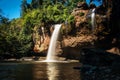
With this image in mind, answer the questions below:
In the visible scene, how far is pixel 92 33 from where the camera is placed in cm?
4778

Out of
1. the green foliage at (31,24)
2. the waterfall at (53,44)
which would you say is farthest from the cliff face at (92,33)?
the green foliage at (31,24)

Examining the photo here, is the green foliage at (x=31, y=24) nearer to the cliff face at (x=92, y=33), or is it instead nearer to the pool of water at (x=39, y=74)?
the cliff face at (x=92, y=33)

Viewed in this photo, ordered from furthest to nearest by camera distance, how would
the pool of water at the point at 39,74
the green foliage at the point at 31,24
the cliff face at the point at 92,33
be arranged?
1. the green foliage at the point at 31,24
2. the cliff face at the point at 92,33
3. the pool of water at the point at 39,74

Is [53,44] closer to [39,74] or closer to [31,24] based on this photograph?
[31,24]

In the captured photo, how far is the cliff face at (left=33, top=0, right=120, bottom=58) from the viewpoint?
4588 centimetres

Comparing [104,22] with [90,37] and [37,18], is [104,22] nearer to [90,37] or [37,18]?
[90,37]

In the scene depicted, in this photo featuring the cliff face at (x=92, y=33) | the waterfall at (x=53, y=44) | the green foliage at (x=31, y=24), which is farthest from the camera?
the green foliage at (x=31, y=24)

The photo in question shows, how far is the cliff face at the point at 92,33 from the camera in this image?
45.9 m

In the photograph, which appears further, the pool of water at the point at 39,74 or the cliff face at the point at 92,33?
the cliff face at the point at 92,33

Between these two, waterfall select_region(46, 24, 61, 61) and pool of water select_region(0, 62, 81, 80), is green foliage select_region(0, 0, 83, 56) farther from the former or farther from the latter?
pool of water select_region(0, 62, 81, 80)

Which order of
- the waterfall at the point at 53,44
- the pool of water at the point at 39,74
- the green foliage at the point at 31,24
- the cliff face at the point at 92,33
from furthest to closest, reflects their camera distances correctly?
the green foliage at the point at 31,24 < the waterfall at the point at 53,44 < the cliff face at the point at 92,33 < the pool of water at the point at 39,74

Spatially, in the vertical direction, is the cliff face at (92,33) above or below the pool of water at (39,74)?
above

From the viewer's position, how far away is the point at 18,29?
69438 millimetres

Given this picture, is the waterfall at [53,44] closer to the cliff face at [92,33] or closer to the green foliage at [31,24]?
the cliff face at [92,33]
